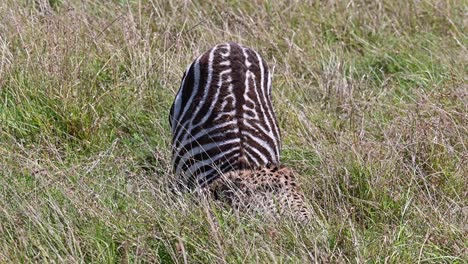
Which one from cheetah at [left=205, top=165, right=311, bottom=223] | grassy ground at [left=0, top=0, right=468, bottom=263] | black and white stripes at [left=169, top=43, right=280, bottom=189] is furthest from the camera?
black and white stripes at [left=169, top=43, right=280, bottom=189]

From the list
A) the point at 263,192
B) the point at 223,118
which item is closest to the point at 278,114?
the point at 223,118

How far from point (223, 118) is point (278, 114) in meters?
0.96

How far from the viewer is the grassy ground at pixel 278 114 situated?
5203 millimetres

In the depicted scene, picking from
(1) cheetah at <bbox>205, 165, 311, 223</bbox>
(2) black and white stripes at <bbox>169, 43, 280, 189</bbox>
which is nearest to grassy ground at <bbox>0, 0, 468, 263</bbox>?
(1) cheetah at <bbox>205, 165, 311, 223</bbox>

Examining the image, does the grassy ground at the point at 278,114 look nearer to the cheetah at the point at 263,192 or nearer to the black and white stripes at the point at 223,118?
the cheetah at the point at 263,192

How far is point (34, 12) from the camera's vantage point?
7.98 metres

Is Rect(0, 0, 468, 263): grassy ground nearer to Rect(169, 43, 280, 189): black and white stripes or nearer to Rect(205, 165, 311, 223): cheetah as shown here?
Rect(205, 165, 311, 223): cheetah

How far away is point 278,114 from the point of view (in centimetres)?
725

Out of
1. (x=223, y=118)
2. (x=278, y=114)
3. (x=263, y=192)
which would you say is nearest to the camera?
(x=263, y=192)

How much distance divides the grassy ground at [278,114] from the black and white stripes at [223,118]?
23 centimetres

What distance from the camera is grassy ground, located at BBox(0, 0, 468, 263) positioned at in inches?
205

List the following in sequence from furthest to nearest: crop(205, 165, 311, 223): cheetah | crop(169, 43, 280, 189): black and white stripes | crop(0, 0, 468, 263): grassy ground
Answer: crop(169, 43, 280, 189): black and white stripes, crop(205, 165, 311, 223): cheetah, crop(0, 0, 468, 263): grassy ground

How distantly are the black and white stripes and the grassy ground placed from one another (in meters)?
0.23

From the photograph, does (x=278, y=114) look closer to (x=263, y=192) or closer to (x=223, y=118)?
(x=223, y=118)
